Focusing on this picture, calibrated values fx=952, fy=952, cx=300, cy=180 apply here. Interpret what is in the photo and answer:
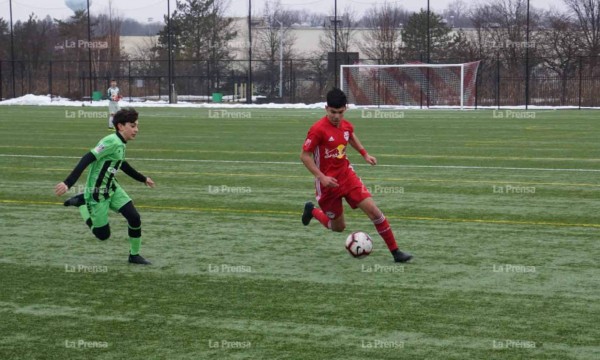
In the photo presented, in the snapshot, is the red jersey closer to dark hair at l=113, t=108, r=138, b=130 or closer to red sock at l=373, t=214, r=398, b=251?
red sock at l=373, t=214, r=398, b=251

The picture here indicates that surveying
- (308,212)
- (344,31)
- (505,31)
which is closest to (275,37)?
(344,31)

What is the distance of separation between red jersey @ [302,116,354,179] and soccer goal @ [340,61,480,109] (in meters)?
39.4

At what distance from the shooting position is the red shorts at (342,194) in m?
9.52

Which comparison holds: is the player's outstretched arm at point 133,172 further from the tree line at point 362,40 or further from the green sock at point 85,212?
the tree line at point 362,40

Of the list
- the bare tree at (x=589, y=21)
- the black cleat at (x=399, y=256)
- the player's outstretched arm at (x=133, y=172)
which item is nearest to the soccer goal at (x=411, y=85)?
the bare tree at (x=589, y=21)

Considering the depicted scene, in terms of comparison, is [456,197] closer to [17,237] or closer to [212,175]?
[212,175]

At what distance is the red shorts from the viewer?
9.52m

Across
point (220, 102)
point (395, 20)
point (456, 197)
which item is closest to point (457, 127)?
point (456, 197)

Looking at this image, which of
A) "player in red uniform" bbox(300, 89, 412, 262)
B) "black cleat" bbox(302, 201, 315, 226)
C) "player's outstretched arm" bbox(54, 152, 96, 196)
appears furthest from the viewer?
"black cleat" bbox(302, 201, 315, 226)

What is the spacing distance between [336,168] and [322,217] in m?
0.98

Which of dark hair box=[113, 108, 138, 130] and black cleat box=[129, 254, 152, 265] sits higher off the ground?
dark hair box=[113, 108, 138, 130]

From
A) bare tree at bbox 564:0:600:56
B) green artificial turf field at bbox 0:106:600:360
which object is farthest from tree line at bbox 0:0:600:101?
green artificial turf field at bbox 0:106:600:360

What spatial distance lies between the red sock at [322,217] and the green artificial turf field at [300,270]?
0.87ft

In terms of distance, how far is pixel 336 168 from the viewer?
Answer: 31.7 ft
